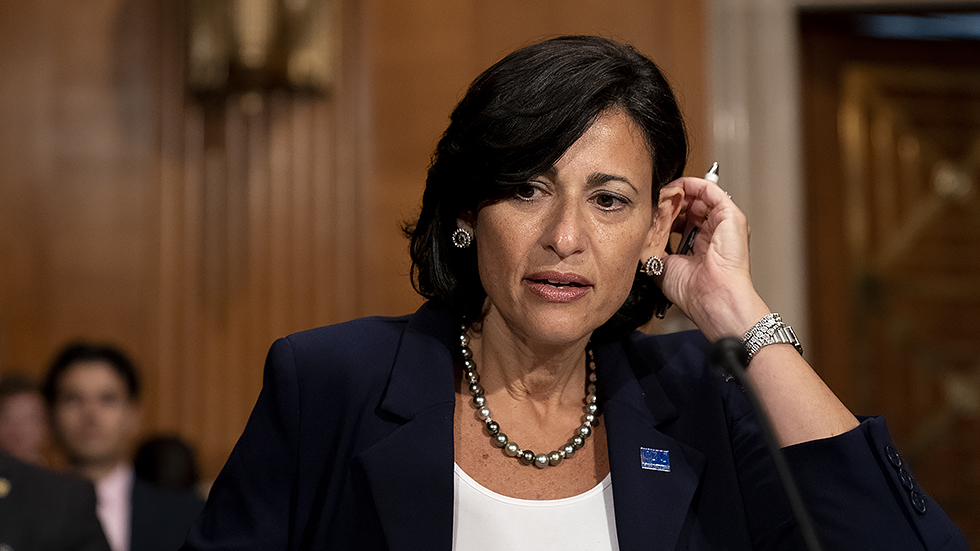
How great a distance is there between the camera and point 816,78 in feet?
13.9

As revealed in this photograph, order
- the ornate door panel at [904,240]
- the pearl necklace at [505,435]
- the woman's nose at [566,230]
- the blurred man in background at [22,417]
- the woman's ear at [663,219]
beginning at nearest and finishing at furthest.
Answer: the woman's nose at [566,230] → the pearl necklace at [505,435] → the woman's ear at [663,219] → the blurred man in background at [22,417] → the ornate door panel at [904,240]

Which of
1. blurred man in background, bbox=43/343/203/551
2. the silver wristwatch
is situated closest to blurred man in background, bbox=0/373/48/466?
blurred man in background, bbox=43/343/203/551

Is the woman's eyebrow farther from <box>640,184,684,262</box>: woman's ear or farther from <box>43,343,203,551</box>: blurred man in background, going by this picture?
<box>43,343,203,551</box>: blurred man in background

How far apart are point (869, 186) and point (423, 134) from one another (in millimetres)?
1919

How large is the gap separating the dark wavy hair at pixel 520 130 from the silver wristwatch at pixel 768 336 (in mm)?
291

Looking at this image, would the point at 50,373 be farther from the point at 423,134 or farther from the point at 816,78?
the point at 816,78

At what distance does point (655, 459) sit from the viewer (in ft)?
5.74

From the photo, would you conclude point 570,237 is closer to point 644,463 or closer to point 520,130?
point 520,130

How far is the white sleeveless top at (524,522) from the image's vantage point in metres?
1.64

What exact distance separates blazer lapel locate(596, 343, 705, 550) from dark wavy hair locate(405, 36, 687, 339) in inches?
6.5

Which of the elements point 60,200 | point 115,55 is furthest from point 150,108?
point 60,200

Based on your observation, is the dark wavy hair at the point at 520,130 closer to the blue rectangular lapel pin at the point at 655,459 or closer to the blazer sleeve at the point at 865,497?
the blue rectangular lapel pin at the point at 655,459

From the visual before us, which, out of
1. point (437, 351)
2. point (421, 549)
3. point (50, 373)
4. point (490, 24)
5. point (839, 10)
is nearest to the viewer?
point (421, 549)

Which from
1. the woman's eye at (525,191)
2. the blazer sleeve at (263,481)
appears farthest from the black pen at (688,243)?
the blazer sleeve at (263,481)
